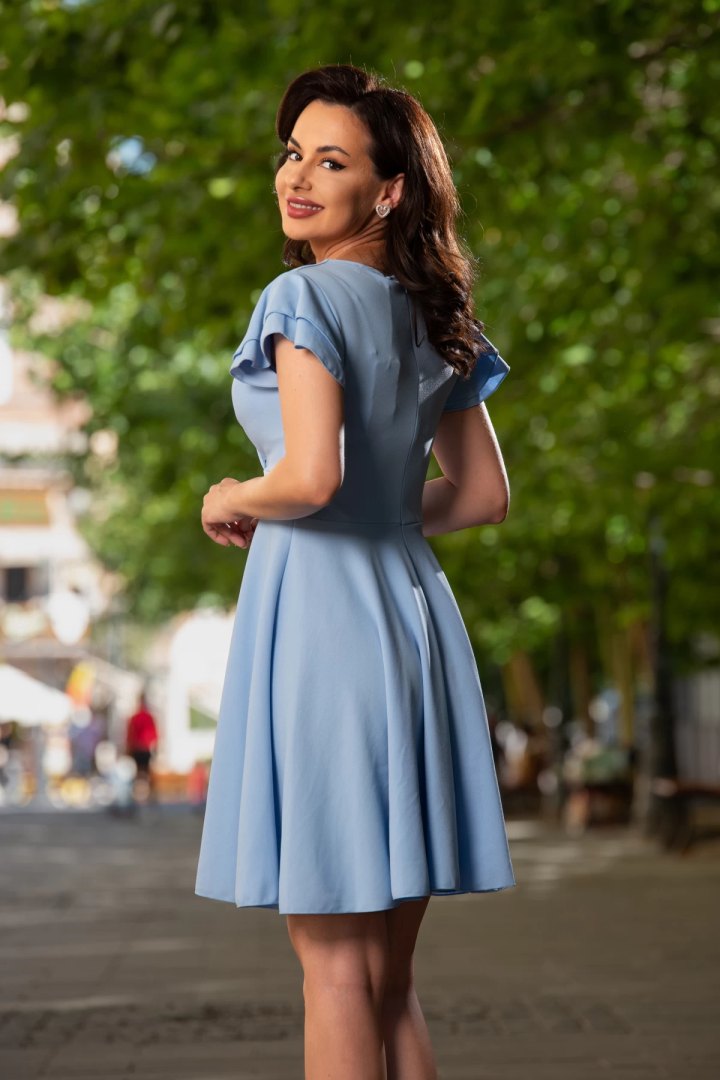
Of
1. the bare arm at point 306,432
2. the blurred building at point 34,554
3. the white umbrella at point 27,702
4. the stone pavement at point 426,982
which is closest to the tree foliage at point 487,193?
the bare arm at point 306,432

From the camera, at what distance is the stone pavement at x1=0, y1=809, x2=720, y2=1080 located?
532 centimetres

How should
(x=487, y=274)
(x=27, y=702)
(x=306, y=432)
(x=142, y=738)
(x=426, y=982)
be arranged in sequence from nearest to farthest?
(x=306, y=432)
(x=426, y=982)
(x=487, y=274)
(x=142, y=738)
(x=27, y=702)

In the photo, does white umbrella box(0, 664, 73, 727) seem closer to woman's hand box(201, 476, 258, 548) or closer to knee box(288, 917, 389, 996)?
woman's hand box(201, 476, 258, 548)

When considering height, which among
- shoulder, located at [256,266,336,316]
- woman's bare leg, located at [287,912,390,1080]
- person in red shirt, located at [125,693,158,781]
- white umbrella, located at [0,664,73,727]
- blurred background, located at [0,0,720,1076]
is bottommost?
person in red shirt, located at [125,693,158,781]

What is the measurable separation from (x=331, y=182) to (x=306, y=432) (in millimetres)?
533

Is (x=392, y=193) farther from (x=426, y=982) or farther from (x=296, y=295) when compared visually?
(x=426, y=982)

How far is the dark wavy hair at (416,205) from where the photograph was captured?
2916 millimetres

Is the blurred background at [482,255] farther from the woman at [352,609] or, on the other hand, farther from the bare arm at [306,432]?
the bare arm at [306,432]

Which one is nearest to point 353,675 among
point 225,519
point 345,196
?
point 225,519

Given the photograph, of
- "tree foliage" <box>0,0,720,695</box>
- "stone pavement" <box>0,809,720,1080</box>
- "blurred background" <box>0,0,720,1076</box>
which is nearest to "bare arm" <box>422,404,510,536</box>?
"tree foliage" <box>0,0,720,695</box>

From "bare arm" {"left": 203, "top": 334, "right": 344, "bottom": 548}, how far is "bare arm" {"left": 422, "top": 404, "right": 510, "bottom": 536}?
20.7 inches

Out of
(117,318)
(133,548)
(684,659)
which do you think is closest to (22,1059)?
(117,318)

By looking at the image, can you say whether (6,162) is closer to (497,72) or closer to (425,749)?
(497,72)

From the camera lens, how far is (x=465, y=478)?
10.4 ft
